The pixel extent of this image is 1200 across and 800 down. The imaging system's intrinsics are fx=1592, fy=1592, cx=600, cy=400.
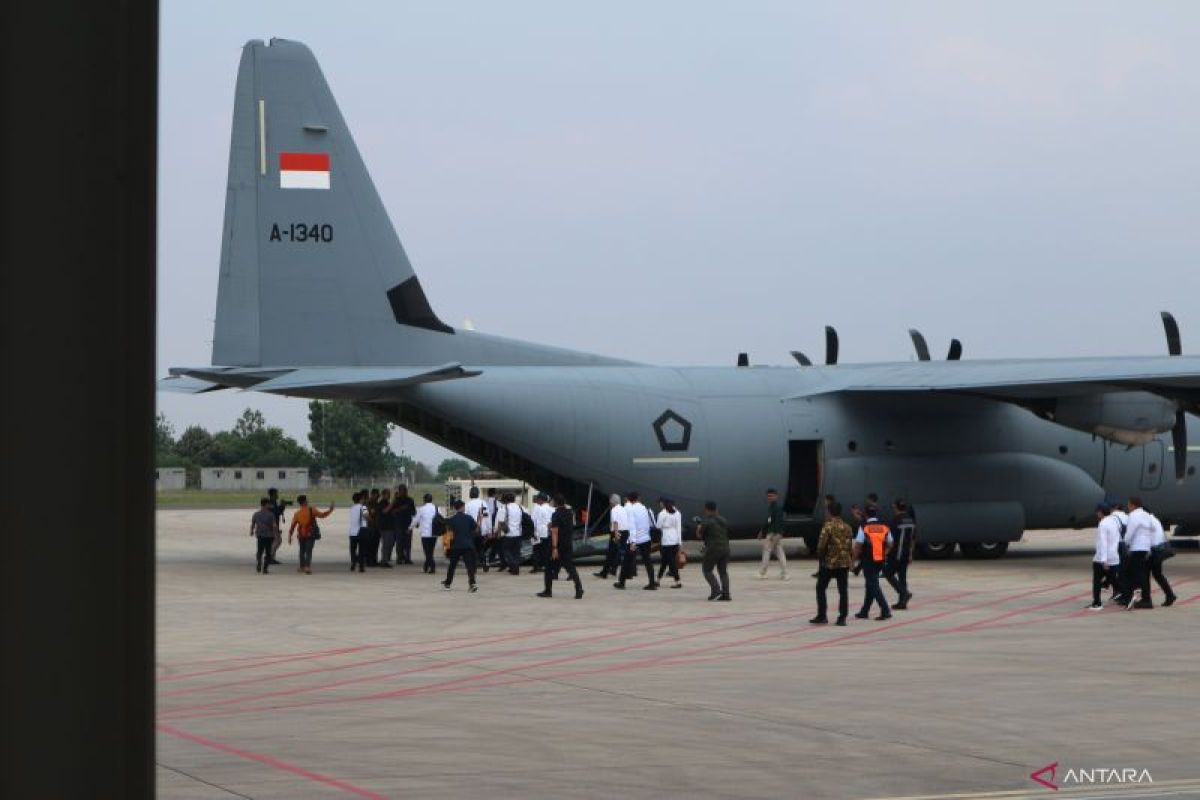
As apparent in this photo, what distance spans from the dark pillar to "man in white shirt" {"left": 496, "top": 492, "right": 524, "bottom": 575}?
987 inches

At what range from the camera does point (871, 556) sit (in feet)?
67.1

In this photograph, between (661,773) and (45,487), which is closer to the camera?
(45,487)

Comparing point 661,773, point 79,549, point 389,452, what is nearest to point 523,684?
point 661,773

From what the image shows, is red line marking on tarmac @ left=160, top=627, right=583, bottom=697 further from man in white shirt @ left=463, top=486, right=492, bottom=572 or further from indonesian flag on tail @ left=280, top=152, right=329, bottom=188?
indonesian flag on tail @ left=280, top=152, right=329, bottom=188

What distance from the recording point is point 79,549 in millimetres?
2994

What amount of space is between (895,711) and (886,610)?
7.58 meters

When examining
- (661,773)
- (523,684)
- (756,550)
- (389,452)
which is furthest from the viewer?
(389,452)

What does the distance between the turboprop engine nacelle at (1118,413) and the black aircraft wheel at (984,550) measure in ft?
11.7

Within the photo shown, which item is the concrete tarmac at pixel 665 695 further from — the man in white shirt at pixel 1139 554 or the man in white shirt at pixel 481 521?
the man in white shirt at pixel 481 521

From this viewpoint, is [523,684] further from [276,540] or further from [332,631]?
[276,540]

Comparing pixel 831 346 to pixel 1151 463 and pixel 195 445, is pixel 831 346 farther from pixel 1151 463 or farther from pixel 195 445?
pixel 195 445

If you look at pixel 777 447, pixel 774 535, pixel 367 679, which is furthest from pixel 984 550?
pixel 367 679

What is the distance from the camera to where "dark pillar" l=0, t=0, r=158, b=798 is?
9.71 feet

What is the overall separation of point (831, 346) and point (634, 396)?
6871mm
